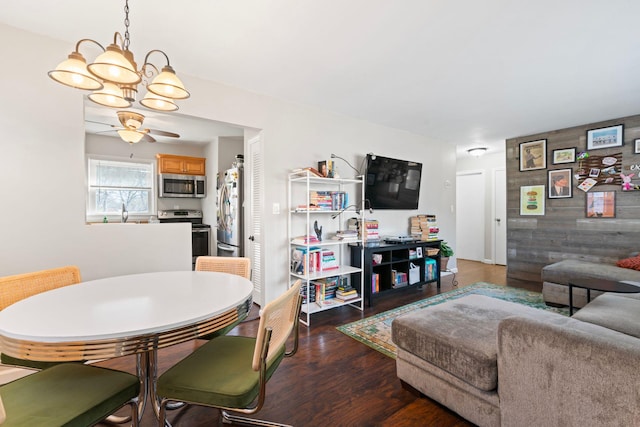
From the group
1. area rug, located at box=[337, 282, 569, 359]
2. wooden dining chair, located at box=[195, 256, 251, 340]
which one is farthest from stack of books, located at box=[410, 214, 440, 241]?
wooden dining chair, located at box=[195, 256, 251, 340]

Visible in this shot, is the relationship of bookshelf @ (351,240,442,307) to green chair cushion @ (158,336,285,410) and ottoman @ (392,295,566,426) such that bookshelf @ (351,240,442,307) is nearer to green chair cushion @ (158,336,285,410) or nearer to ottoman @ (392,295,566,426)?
ottoman @ (392,295,566,426)

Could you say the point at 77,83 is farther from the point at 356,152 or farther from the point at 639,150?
the point at 639,150

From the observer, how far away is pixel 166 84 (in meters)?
1.56

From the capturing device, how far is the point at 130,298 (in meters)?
1.46

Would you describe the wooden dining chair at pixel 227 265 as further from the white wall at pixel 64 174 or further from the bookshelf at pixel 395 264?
the bookshelf at pixel 395 264

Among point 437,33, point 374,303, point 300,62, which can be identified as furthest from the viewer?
point 374,303

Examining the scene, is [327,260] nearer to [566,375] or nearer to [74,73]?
[566,375]

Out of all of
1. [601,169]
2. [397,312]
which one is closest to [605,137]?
[601,169]

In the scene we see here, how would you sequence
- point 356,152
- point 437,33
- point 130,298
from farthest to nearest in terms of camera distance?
point 356,152 → point 437,33 → point 130,298

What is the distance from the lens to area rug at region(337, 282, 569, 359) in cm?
263

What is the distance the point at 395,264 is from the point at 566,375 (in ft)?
9.88

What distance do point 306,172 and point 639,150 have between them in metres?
4.45

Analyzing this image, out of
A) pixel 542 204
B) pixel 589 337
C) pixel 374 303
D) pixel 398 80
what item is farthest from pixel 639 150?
pixel 589 337

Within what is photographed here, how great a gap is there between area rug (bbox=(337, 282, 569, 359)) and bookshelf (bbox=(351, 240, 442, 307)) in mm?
329
